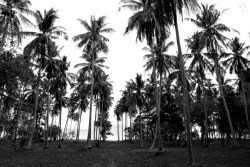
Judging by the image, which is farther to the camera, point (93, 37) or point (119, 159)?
point (93, 37)

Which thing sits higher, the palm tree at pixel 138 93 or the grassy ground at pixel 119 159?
the palm tree at pixel 138 93

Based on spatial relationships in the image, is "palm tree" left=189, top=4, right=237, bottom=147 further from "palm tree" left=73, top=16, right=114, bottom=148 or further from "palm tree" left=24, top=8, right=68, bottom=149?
"palm tree" left=24, top=8, right=68, bottom=149

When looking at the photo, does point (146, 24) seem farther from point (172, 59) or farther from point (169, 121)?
point (169, 121)

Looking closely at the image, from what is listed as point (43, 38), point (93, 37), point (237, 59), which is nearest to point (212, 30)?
point (237, 59)

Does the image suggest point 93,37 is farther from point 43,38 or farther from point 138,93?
point 138,93

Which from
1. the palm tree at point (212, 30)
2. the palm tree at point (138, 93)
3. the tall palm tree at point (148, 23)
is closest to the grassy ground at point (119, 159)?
the tall palm tree at point (148, 23)

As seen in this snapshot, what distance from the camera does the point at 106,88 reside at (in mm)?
39219

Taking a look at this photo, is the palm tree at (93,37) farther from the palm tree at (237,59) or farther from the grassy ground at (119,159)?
the palm tree at (237,59)

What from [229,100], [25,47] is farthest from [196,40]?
[25,47]

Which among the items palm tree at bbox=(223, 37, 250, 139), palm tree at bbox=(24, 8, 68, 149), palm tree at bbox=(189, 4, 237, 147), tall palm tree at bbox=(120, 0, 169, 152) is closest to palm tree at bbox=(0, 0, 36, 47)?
palm tree at bbox=(24, 8, 68, 149)

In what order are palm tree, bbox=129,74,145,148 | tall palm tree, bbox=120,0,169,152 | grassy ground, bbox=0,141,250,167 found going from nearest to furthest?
grassy ground, bbox=0,141,250,167 < tall palm tree, bbox=120,0,169,152 < palm tree, bbox=129,74,145,148

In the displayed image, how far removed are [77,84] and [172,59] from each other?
2281 cm

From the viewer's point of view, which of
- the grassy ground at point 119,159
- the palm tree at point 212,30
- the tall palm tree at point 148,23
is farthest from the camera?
the palm tree at point 212,30

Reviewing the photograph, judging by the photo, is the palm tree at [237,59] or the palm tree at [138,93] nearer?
the palm tree at [237,59]
